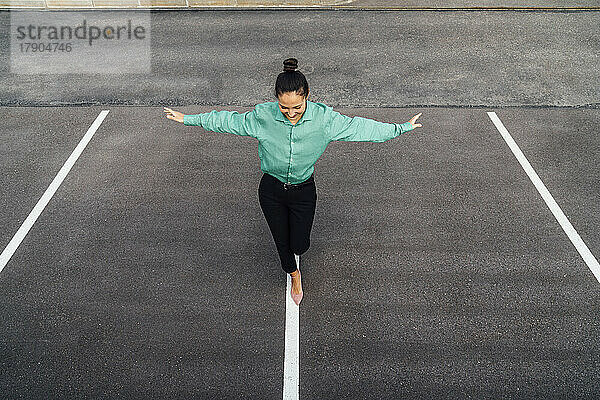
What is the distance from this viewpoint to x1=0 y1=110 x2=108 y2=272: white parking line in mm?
5091

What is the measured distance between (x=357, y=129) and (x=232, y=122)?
3.15 feet

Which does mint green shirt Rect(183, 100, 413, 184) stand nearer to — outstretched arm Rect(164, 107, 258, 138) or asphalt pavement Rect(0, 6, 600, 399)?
outstretched arm Rect(164, 107, 258, 138)

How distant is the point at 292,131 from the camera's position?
338cm

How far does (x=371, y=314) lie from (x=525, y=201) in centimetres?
257

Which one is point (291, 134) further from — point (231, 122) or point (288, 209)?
point (288, 209)

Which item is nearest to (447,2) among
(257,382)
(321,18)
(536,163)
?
(321,18)

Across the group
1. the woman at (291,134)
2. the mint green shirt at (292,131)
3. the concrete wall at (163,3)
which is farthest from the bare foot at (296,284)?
the concrete wall at (163,3)

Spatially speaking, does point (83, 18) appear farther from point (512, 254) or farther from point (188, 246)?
point (512, 254)

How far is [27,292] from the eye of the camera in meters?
4.65

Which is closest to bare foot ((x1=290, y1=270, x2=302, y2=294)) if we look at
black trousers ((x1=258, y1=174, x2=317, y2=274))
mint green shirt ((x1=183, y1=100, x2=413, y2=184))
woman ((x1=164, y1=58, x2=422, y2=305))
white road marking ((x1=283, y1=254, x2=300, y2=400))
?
white road marking ((x1=283, y1=254, x2=300, y2=400))

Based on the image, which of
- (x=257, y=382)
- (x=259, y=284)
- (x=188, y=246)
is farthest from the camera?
(x=188, y=246)

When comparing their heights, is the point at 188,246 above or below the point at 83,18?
below

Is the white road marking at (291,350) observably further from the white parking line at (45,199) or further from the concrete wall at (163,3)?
the concrete wall at (163,3)

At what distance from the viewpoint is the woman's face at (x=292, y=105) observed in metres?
3.14
